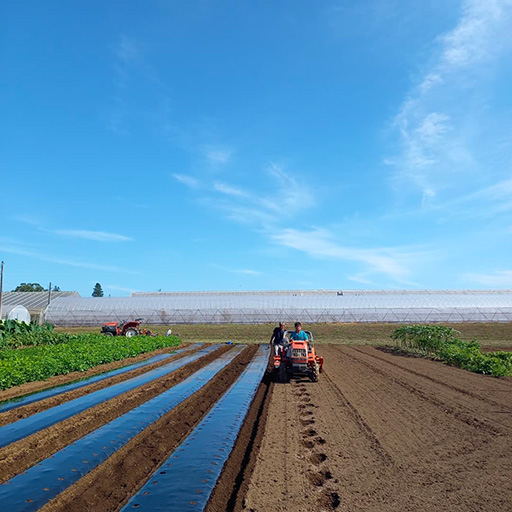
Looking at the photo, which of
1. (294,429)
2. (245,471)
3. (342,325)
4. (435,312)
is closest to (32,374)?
(294,429)

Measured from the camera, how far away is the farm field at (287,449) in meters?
5.63

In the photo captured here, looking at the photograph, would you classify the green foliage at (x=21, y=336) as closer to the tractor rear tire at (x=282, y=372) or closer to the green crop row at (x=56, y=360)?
the green crop row at (x=56, y=360)

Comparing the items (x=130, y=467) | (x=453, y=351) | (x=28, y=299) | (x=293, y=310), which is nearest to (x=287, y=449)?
(x=130, y=467)

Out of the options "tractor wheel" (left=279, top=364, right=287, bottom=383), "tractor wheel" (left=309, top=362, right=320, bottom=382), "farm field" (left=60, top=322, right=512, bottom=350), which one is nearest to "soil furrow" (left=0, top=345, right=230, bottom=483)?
"tractor wheel" (left=279, top=364, right=287, bottom=383)

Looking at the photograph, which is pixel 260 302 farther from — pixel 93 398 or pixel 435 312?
pixel 93 398

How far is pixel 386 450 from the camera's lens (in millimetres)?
7402

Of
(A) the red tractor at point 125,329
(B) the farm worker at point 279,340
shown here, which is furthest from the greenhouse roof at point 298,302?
(B) the farm worker at point 279,340

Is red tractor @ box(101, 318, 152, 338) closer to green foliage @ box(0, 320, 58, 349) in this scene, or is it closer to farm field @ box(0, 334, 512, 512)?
green foliage @ box(0, 320, 58, 349)

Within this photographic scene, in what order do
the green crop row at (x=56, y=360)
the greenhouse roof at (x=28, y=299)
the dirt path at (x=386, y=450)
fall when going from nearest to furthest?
the dirt path at (x=386, y=450) < the green crop row at (x=56, y=360) < the greenhouse roof at (x=28, y=299)

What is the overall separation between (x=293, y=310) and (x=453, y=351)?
34.8m

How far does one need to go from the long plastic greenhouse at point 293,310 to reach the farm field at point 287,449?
133ft

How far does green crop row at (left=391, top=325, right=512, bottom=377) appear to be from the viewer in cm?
1711

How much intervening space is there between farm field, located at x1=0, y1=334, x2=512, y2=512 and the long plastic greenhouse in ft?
133

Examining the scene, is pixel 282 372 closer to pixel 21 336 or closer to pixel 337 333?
pixel 21 336
